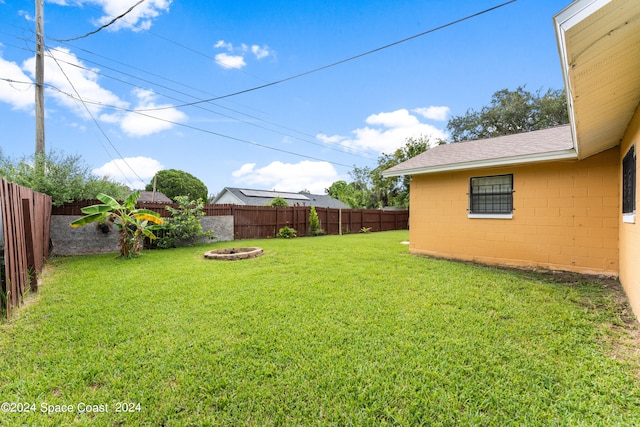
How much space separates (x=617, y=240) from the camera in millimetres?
5180

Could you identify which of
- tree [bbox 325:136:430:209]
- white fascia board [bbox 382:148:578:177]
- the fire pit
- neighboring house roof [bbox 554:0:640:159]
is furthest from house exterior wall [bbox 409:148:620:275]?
tree [bbox 325:136:430:209]

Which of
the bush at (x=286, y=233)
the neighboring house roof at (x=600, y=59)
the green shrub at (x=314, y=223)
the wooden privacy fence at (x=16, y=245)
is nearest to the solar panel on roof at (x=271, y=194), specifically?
the green shrub at (x=314, y=223)

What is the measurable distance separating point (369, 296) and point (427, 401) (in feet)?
7.38

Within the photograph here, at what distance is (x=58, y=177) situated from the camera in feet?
26.8

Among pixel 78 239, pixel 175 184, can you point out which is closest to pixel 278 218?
pixel 78 239

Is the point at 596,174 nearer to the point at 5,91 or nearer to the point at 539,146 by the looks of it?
the point at 539,146

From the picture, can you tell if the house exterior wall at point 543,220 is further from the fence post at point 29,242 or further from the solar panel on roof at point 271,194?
the solar panel on roof at point 271,194

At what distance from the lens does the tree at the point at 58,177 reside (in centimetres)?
748

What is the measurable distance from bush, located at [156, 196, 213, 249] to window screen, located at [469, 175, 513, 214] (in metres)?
9.65

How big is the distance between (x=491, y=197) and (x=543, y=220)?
119 cm

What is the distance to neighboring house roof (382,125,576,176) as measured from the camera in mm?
5640

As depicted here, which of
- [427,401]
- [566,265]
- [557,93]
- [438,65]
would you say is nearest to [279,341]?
[427,401]

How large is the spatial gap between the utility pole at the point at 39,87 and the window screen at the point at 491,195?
40.0 ft

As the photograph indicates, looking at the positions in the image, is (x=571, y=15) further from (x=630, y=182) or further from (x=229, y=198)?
(x=229, y=198)
